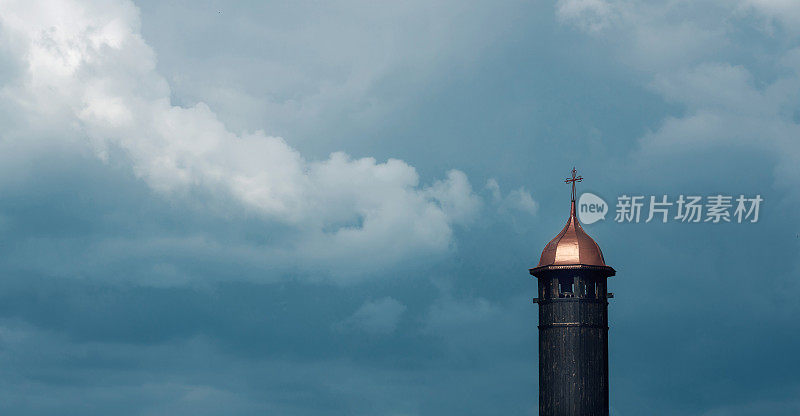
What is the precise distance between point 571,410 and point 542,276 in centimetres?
749

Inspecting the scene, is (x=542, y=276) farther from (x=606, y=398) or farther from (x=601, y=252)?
(x=606, y=398)

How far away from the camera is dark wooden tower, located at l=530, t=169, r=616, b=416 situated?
181 feet

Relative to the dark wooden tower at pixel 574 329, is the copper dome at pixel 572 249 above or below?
above

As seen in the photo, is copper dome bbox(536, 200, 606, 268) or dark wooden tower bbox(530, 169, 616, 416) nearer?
dark wooden tower bbox(530, 169, 616, 416)

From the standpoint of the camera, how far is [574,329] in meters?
55.7

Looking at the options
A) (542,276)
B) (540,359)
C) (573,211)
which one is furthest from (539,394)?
(573,211)

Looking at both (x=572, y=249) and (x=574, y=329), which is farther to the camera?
(x=572, y=249)

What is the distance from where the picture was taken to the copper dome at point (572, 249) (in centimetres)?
5614

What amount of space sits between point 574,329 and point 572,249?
437 cm

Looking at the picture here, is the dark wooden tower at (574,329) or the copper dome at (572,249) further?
the copper dome at (572,249)

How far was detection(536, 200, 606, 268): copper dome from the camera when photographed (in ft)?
184

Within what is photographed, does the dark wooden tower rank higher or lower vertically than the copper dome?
lower

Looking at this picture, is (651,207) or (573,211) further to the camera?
(573,211)

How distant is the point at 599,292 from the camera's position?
186 feet
